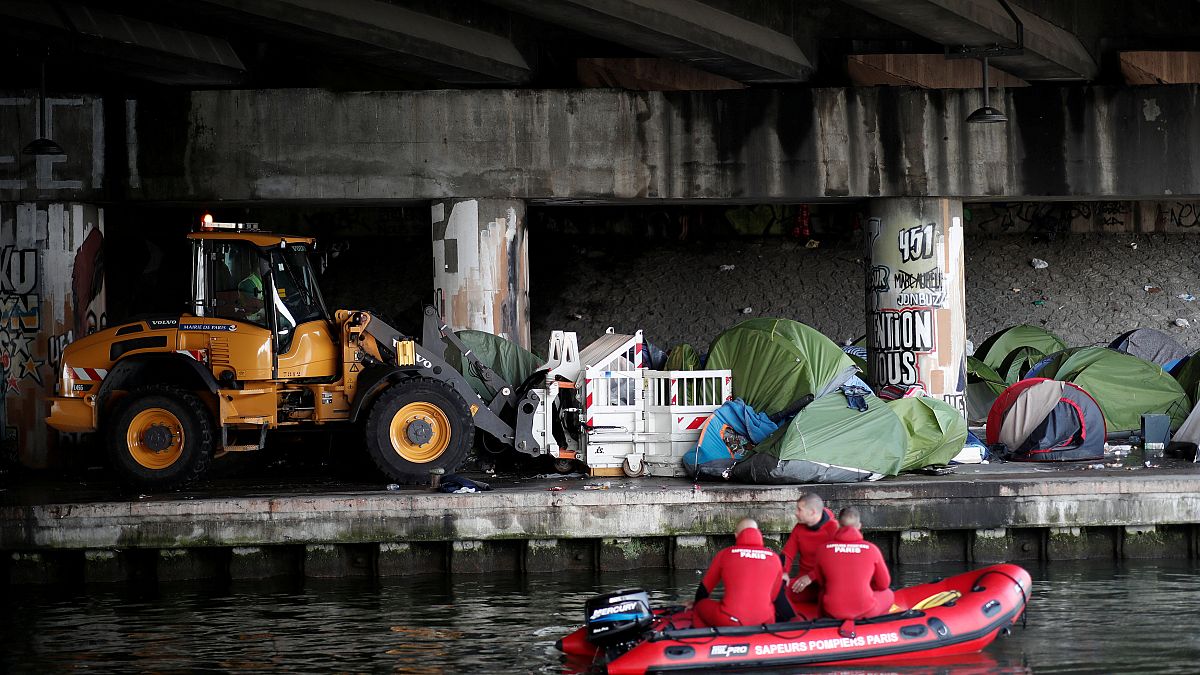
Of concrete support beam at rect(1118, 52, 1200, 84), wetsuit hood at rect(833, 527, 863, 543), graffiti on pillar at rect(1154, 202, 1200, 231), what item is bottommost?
wetsuit hood at rect(833, 527, 863, 543)

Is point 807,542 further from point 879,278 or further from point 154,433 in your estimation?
point 879,278

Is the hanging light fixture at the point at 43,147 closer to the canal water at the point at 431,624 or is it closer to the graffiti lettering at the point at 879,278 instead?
the canal water at the point at 431,624

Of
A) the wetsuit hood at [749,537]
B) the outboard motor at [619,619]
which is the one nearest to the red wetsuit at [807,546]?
the wetsuit hood at [749,537]

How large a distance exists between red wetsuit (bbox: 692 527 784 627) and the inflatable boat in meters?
0.10

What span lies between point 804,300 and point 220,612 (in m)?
17.0

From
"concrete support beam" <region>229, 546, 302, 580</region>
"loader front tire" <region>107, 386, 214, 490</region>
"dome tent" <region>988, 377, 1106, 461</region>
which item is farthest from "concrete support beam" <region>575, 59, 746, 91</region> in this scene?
"concrete support beam" <region>229, 546, 302, 580</region>

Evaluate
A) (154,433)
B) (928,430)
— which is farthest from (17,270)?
(928,430)

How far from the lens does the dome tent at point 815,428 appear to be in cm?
1363

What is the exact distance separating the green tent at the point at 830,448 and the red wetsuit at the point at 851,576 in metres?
3.74

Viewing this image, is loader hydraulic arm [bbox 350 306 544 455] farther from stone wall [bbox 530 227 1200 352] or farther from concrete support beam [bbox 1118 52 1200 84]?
stone wall [bbox 530 227 1200 352]

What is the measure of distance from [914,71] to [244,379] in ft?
33.1

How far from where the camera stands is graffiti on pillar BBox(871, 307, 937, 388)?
1805cm

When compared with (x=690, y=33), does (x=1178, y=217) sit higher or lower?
lower

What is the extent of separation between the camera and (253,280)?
1399cm
